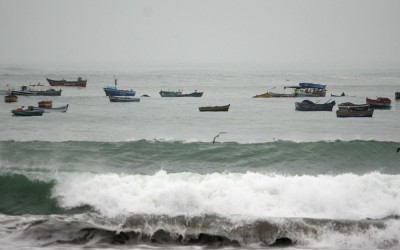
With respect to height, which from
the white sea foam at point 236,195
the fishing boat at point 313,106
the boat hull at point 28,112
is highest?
the white sea foam at point 236,195

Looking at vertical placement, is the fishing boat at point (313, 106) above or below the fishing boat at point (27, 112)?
above

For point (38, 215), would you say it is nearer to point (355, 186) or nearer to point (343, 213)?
point (343, 213)

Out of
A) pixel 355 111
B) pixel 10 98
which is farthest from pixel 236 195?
pixel 10 98

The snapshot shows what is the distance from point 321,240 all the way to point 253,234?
2.00 m

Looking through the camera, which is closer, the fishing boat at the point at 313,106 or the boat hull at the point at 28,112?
the boat hull at the point at 28,112

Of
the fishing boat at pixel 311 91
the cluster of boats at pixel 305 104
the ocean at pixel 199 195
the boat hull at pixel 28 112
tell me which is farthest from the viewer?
the fishing boat at pixel 311 91

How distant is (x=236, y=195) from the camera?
→ 55.3 ft

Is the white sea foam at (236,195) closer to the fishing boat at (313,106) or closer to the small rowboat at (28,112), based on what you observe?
the small rowboat at (28,112)

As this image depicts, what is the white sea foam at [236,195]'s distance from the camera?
15.9 metres

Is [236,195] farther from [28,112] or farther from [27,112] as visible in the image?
[28,112]

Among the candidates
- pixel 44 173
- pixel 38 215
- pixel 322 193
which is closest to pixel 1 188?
pixel 44 173

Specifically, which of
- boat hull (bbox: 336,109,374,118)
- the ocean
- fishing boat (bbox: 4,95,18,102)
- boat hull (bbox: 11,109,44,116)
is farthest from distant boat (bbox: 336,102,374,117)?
fishing boat (bbox: 4,95,18,102)

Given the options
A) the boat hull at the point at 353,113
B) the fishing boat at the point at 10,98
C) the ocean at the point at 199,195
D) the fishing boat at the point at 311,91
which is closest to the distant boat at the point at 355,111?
the boat hull at the point at 353,113

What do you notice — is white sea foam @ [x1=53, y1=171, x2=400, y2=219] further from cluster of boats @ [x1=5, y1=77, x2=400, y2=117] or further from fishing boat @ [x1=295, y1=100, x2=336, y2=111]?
fishing boat @ [x1=295, y1=100, x2=336, y2=111]
